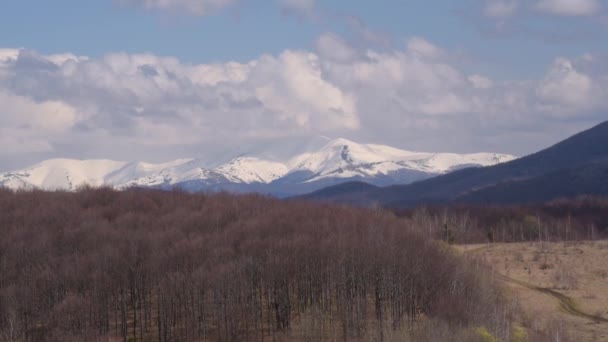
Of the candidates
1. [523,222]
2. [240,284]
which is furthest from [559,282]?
[523,222]

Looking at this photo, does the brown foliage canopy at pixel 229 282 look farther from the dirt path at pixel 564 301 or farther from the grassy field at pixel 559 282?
the dirt path at pixel 564 301

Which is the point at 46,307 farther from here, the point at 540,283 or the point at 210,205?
the point at 540,283

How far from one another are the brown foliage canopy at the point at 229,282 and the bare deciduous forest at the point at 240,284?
0.45 feet

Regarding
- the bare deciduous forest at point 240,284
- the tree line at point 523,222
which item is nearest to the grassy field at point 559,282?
the bare deciduous forest at point 240,284

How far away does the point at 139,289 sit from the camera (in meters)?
70.4

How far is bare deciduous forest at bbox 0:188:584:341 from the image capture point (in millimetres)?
62156

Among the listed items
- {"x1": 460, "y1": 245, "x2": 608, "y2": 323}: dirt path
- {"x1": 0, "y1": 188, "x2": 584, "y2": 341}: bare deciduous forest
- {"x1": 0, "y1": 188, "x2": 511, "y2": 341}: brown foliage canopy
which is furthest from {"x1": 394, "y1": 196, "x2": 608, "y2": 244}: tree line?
{"x1": 0, "y1": 188, "x2": 511, "y2": 341}: brown foliage canopy

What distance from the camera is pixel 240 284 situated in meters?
67.4

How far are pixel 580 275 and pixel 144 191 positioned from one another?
54.0 m

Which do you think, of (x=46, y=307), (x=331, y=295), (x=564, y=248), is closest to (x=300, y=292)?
(x=331, y=295)

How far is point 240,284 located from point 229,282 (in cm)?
141

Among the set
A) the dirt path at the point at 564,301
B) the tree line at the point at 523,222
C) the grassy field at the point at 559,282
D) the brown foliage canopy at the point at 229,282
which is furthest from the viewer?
the tree line at the point at 523,222

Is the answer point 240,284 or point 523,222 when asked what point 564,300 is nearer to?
A: point 240,284

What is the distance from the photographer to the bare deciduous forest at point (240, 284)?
204ft
